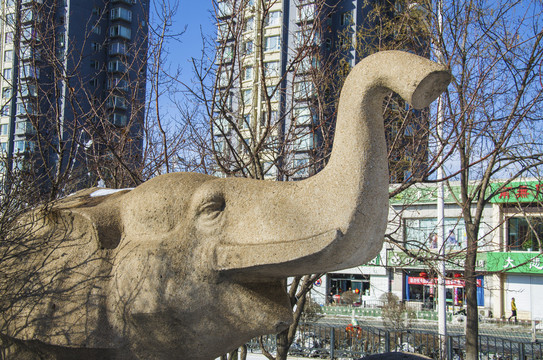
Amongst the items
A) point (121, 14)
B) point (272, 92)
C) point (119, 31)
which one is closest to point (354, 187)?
point (272, 92)

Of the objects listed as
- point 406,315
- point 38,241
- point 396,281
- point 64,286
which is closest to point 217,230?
point 64,286

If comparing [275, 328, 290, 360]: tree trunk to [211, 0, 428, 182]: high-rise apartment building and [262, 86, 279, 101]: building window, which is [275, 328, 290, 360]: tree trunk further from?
[262, 86, 279, 101]: building window

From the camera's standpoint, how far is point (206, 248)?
301cm

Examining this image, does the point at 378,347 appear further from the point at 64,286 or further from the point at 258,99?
the point at 64,286

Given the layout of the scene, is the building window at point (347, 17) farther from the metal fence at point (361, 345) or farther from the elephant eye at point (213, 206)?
the metal fence at point (361, 345)

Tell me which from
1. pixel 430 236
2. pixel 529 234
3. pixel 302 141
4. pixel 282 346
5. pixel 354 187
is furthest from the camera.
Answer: pixel 529 234

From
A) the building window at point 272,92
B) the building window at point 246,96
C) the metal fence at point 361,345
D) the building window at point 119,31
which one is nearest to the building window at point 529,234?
the metal fence at point 361,345

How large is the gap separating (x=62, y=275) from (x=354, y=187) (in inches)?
71.5

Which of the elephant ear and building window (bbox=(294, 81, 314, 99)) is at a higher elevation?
building window (bbox=(294, 81, 314, 99))

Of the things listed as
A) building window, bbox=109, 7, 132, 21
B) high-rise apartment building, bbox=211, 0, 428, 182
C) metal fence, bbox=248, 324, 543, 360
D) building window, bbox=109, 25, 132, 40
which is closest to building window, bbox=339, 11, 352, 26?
high-rise apartment building, bbox=211, 0, 428, 182

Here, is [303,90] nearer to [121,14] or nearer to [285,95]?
[285,95]

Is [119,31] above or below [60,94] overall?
above

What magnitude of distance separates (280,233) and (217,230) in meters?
0.41

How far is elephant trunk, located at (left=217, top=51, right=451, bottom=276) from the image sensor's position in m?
2.63
